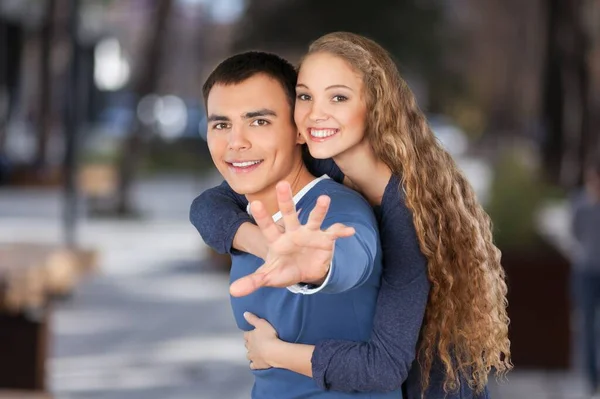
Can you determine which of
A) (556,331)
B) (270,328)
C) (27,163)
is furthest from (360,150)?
(27,163)

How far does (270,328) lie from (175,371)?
731 cm

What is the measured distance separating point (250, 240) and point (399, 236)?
0.28 metres

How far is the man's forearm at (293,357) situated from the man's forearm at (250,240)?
0.18 meters

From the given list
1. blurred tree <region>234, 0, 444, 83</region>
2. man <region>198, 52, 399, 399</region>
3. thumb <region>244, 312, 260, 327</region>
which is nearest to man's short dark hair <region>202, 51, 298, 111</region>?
man <region>198, 52, 399, 399</region>

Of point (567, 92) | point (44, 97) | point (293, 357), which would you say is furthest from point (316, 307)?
point (44, 97)

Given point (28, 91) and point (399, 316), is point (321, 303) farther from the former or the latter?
point (28, 91)

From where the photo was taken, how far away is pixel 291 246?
6.58 ft

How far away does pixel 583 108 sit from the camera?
21.4 metres

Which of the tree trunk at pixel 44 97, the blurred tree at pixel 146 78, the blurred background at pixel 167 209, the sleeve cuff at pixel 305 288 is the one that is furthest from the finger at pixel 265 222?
the tree trunk at pixel 44 97

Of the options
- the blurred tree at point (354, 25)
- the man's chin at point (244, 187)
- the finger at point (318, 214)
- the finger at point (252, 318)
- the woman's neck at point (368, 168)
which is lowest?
the finger at point (252, 318)

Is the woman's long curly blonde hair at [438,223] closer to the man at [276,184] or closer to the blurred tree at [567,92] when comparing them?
the man at [276,184]

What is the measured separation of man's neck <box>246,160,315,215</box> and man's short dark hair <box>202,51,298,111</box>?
5.1 inches

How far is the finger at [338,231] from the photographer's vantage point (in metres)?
2.01

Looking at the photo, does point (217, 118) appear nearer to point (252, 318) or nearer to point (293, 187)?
point (293, 187)
